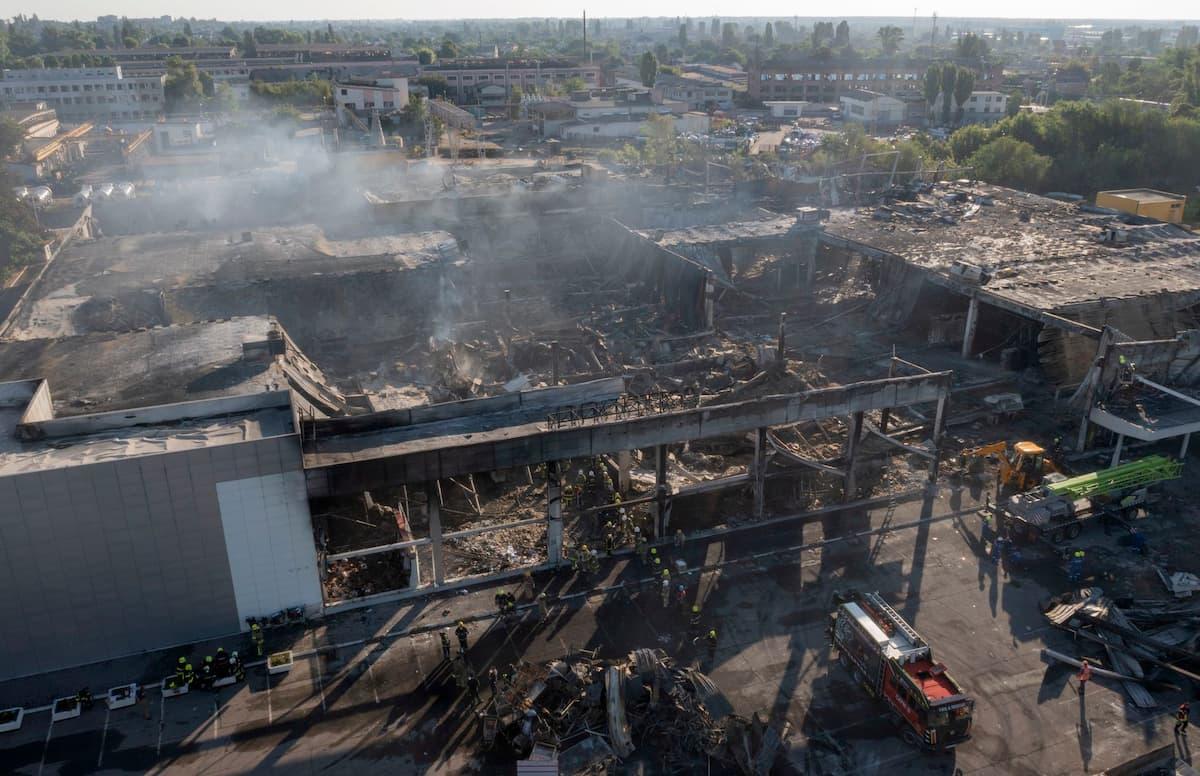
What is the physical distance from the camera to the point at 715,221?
4703 centimetres

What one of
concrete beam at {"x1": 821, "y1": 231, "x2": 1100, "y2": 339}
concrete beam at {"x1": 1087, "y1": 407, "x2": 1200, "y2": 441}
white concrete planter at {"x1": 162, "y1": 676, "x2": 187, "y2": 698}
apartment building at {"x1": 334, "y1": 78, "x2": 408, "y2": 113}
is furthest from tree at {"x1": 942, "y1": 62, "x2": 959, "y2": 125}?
white concrete planter at {"x1": 162, "y1": 676, "x2": 187, "y2": 698}

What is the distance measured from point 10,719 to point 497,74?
385 feet

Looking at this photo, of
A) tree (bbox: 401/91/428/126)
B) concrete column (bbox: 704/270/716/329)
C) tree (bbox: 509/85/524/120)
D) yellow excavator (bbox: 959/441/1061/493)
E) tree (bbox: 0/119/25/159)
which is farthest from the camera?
tree (bbox: 509/85/524/120)

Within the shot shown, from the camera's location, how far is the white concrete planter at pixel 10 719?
14.8 metres

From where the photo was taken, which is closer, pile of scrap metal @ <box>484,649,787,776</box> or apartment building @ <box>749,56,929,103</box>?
pile of scrap metal @ <box>484,649,787,776</box>

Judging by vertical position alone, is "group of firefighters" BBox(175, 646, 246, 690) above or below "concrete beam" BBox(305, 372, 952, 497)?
below

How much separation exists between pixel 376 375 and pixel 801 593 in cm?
1892

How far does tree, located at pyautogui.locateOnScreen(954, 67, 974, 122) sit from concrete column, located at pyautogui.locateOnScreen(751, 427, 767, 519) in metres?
88.9

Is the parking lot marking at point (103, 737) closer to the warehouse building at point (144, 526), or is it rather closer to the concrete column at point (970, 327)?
the warehouse building at point (144, 526)

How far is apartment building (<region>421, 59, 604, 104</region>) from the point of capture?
117 meters

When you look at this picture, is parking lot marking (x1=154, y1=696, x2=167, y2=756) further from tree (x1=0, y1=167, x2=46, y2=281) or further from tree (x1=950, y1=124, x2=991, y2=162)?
tree (x1=950, y1=124, x2=991, y2=162)

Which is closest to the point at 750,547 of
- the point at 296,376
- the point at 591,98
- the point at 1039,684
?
the point at 1039,684

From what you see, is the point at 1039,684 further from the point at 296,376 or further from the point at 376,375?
the point at 376,375

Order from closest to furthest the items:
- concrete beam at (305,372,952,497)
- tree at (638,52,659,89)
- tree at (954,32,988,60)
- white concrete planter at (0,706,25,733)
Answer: white concrete planter at (0,706,25,733) → concrete beam at (305,372,952,497) → tree at (954,32,988,60) → tree at (638,52,659,89)
